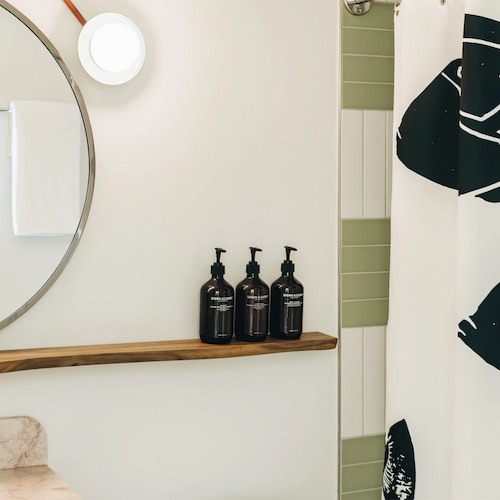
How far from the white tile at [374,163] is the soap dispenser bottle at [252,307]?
0.33 metres

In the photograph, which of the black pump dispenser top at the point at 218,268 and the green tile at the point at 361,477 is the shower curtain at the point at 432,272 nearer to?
the green tile at the point at 361,477

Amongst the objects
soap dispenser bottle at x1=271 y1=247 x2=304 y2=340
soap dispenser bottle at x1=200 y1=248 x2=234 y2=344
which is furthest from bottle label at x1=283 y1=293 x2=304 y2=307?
soap dispenser bottle at x1=200 y1=248 x2=234 y2=344

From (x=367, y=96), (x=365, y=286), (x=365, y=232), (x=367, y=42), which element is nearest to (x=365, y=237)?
(x=365, y=232)

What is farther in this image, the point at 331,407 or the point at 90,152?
the point at 331,407

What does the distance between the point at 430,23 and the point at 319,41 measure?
0.27 m

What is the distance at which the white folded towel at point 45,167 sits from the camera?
3.60 feet

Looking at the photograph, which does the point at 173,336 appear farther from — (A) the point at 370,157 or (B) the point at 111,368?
(A) the point at 370,157

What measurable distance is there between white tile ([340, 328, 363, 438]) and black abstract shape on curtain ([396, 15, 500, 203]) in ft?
1.44

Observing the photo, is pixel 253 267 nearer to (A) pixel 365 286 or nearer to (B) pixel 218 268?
(B) pixel 218 268

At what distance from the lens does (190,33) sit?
1.20 metres

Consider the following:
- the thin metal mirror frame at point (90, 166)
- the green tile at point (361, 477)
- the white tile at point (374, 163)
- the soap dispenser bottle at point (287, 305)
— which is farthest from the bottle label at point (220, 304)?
the green tile at point (361, 477)

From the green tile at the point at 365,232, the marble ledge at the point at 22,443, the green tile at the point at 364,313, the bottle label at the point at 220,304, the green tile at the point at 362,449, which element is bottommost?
the green tile at the point at 362,449

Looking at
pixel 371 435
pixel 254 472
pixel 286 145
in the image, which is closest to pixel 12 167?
pixel 286 145

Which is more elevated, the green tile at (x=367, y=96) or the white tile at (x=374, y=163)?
the green tile at (x=367, y=96)
